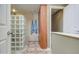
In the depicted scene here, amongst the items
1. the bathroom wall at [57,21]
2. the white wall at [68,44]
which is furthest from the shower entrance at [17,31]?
the white wall at [68,44]

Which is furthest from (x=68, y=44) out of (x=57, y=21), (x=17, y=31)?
(x=57, y=21)

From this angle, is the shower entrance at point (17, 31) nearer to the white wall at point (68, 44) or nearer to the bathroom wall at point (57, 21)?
the bathroom wall at point (57, 21)

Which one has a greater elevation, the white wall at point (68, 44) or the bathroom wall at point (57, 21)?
the bathroom wall at point (57, 21)

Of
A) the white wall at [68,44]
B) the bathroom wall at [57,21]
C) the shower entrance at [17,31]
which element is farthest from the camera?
the bathroom wall at [57,21]

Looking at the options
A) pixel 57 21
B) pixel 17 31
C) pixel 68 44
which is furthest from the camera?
pixel 57 21

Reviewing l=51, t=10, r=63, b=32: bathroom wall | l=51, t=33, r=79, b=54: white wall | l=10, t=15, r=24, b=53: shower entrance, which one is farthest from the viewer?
l=51, t=10, r=63, b=32: bathroom wall

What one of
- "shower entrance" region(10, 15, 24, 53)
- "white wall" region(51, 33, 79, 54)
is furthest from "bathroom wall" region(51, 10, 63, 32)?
"white wall" region(51, 33, 79, 54)

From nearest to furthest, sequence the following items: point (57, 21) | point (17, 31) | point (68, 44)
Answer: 1. point (68, 44)
2. point (17, 31)
3. point (57, 21)

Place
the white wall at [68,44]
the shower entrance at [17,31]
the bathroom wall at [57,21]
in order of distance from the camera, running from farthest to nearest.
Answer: the bathroom wall at [57,21]
the shower entrance at [17,31]
the white wall at [68,44]

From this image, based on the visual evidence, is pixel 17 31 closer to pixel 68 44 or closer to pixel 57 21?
pixel 57 21

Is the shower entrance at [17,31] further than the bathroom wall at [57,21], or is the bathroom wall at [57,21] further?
the bathroom wall at [57,21]

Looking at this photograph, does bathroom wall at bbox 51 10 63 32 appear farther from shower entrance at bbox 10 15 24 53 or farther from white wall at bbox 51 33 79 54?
white wall at bbox 51 33 79 54

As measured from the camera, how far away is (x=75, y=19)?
2920mm
